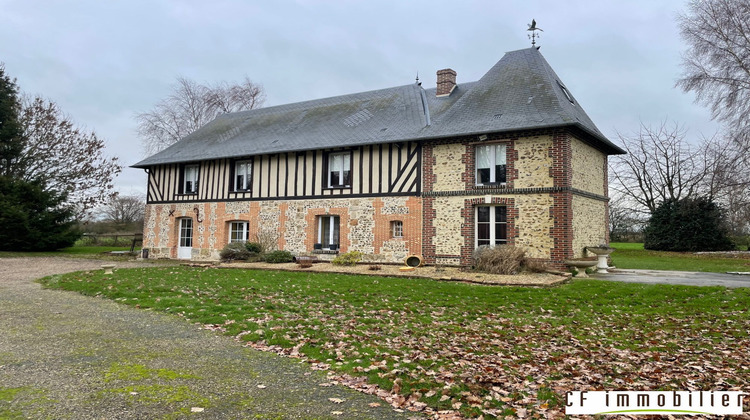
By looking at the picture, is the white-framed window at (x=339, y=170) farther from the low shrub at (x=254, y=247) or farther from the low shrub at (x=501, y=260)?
the low shrub at (x=501, y=260)

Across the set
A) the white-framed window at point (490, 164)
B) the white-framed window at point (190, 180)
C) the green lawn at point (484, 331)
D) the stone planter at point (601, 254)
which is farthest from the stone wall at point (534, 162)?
the white-framed window at point (190, 180)

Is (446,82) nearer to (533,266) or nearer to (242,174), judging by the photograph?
(533,266)

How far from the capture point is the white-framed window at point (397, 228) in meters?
13.7

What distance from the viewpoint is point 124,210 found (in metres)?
34.5

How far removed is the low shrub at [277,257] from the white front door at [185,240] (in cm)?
500

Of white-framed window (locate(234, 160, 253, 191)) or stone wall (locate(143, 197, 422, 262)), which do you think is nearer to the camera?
stone wall (locate(143, 197, 422, 262))

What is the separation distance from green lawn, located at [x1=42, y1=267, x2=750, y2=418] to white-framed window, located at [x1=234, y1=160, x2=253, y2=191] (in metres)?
7.72

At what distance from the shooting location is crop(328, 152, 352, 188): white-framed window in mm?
14672

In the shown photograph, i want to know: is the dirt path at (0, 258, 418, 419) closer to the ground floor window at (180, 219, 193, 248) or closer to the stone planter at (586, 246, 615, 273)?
the stone planter at (586, 246, 615, 273)

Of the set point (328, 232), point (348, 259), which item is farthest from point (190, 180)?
point (348, 259)

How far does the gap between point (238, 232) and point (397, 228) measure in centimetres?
641

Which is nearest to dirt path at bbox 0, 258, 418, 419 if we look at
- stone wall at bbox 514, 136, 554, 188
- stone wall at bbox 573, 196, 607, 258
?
stone wall at bbox 514, 136, 554, 188

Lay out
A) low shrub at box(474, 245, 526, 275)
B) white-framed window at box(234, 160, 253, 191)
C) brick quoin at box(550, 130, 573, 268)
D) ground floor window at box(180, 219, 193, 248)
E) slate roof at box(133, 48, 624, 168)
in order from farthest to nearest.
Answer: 1. ground floor window at box(180, 219, 193, 248)
2. white-framed window at box(234, 160, 253, 191)
3. slate roof at box(133, 48, 624, 168)
4. brick quoin at box(550, 130, 573, 268)
5. low shrub at box(474, 245, 526, 275)

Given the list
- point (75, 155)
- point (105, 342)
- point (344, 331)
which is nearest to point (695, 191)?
point (344, 331)
